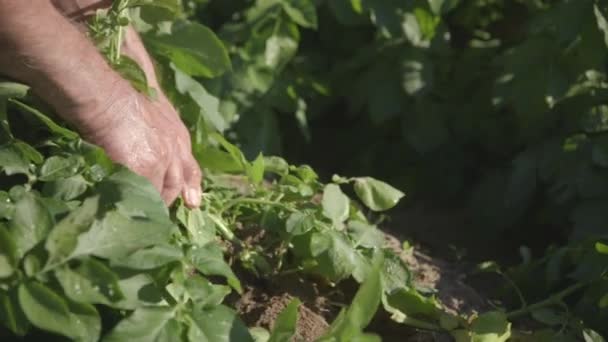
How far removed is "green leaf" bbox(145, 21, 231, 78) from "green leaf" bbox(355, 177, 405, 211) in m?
0.42

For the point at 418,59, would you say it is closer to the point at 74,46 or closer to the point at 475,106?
the point at 475,106

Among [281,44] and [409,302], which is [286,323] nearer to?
[409,302]

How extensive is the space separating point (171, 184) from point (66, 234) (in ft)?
1.68

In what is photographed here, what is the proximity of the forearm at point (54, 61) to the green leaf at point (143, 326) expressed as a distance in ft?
1.50

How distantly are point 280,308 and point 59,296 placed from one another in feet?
2.13

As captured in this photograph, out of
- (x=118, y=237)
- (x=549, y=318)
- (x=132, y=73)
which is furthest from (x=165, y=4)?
(x=549, y=318)

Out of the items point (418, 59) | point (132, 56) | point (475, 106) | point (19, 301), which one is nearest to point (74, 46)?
point (132, 56)

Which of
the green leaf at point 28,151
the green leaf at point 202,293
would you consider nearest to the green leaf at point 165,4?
the green leaf at point 28,151

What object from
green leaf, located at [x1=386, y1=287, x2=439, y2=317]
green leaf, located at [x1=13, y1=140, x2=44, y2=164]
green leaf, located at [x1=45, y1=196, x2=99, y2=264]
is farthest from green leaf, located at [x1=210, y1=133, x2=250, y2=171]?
green leaf, located at [x1=45, y1=196, x2=99, y2=264]

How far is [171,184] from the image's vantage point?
225 cm

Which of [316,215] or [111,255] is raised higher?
[111,255]

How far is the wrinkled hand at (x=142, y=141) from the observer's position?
2.15 meters

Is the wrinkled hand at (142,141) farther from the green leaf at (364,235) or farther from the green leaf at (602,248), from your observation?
the green leaf at (602,248)

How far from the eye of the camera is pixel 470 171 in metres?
3.90
